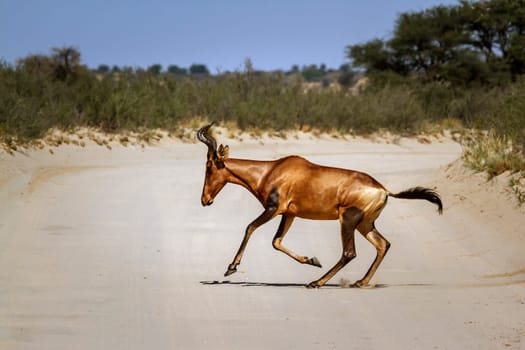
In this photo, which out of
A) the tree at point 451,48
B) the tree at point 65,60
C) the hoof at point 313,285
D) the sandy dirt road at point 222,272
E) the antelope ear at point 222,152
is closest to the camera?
the sandy dirt road at point 222,272

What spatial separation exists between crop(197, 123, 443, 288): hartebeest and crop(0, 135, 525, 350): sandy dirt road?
411mm

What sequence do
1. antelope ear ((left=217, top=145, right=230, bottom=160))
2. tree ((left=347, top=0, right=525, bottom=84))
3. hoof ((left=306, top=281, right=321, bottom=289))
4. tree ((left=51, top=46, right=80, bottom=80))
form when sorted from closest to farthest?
hoof ((left=306, top=281, right=321, bottom=289))
antelope ear ((left=217, top=145, right=230, bottom=160))
tree ((left=51, top=46, right=80, bottom=80))
tree ((left=347, top=0, right=525, bottom=84))

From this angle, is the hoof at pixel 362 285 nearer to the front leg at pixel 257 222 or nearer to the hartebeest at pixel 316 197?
the hartebeest at pixel 316 197

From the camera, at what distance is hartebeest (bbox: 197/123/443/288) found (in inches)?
454

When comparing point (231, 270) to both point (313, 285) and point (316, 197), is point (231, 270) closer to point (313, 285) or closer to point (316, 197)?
point (313, 285)

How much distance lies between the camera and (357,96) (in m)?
41.9

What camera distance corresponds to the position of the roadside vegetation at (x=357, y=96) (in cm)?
2417

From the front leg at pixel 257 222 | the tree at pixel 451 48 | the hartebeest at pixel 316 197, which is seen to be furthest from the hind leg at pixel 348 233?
the tree at pixel 451 48

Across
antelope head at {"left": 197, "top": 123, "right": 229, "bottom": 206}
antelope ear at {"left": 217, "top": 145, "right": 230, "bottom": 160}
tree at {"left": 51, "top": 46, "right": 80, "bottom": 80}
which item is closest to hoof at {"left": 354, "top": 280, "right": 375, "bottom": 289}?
antelope head at {"left": 197, "top": 123, "right": 229, "bottom": 206}

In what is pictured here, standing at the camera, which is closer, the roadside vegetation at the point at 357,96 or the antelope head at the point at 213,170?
the antelope head at the point at 213,170

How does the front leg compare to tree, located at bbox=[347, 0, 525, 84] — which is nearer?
the front leg

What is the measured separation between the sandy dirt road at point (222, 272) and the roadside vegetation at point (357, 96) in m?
2.82

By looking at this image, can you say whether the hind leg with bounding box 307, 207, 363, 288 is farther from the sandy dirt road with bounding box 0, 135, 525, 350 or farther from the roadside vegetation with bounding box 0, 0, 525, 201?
the roadside vegetation with bounding box 0, 0, 525, 201

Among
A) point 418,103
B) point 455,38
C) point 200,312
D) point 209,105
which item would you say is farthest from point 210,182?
point 455,38
